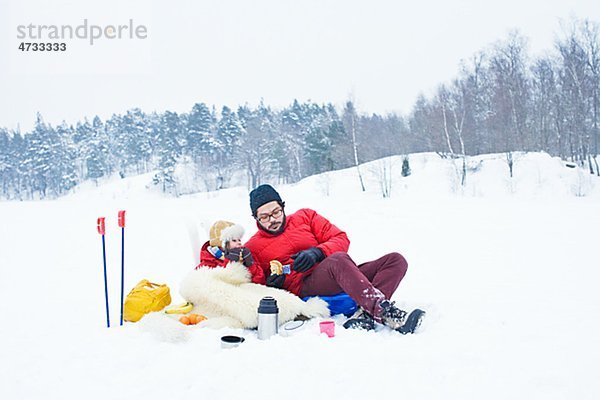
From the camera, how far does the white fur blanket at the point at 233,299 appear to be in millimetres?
3066

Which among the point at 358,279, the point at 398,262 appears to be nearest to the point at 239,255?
the point at 358,279

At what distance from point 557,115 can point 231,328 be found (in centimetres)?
2129

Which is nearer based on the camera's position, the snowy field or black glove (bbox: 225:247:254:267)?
the snowy field

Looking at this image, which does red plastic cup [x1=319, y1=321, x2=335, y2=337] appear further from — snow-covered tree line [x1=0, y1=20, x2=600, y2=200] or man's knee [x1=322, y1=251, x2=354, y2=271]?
snow-covered tree line [x1=0, y1=20, x2=600, y2=200]

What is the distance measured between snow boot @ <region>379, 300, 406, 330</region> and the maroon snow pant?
34mm

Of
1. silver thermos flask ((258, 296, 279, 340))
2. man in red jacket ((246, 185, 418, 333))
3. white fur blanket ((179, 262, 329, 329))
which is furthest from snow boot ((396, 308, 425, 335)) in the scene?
silver thermos flask ((258, 296, 279, 340))

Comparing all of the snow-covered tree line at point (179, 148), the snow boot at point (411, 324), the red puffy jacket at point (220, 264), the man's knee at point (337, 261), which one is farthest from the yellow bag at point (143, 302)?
the snow-covered tree line at point (179, 148)

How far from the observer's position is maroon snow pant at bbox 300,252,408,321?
2.92m

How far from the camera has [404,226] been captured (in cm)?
991

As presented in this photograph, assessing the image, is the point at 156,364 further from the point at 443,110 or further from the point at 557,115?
the point at 557,115

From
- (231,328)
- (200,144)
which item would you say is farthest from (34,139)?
(231,328)

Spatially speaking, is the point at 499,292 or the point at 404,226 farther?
the point at 404,226

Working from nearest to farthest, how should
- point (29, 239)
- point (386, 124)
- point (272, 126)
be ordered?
point (29, 239)
point (272, 126)
point (386, 124)

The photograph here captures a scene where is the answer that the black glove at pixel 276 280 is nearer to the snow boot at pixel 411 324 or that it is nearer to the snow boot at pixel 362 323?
the snow boot at pixel 362 323
